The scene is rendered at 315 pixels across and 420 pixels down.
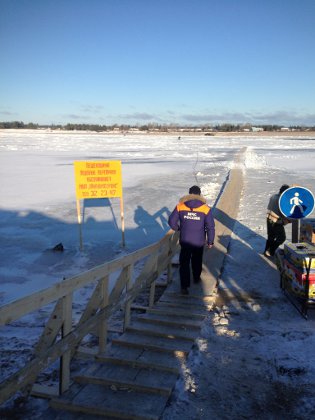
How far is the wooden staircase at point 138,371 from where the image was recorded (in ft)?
11.1

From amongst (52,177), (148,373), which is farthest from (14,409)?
(52,177)

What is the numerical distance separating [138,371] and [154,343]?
0.54 m

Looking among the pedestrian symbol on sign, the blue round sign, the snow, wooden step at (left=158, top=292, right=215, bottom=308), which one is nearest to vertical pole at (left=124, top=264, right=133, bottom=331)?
the snow

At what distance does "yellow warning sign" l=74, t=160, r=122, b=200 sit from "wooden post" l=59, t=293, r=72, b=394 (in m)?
5.98

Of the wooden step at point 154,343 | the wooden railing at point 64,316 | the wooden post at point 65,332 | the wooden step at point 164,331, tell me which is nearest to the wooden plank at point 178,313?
the wooden step at point 164,331

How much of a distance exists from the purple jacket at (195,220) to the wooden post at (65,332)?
2.73m

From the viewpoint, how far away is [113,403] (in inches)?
135

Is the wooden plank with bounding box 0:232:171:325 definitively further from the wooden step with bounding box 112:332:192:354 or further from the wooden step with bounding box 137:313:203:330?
the wooden step with bounding box 137:313:203:330

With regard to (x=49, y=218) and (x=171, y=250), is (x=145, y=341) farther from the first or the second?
(x=49, y=218)

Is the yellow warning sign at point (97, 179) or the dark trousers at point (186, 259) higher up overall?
the yellow warning sign at point (97, 179)

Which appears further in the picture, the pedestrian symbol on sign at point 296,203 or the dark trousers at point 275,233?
the dark trousers at point 275,233

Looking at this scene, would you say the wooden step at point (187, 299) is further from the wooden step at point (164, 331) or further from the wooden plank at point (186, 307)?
the wooden step at point (164, 331)

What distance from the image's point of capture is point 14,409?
348 cm

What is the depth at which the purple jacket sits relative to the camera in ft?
19.1
